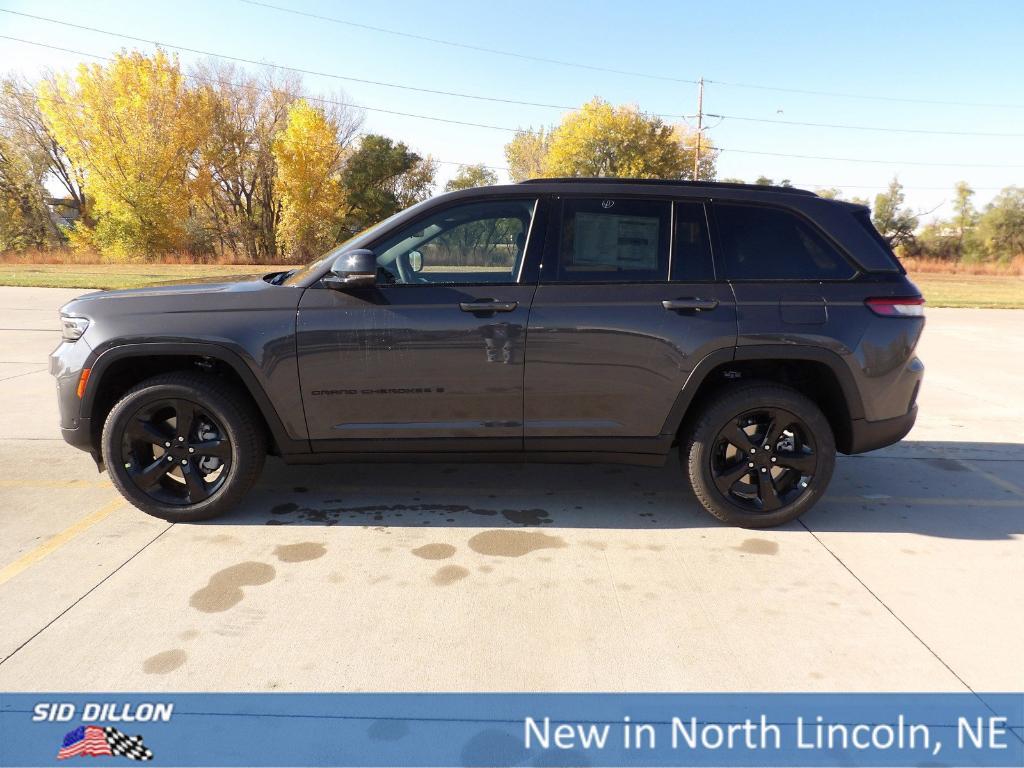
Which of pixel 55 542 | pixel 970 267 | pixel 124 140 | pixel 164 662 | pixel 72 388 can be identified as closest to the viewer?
pixel 164 662

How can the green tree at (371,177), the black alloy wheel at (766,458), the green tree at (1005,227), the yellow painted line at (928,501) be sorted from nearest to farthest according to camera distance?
1. the black alloy wheel at (766,458)
2. the yellow painted line at (928,501)
3. the green tree at (371,177)
4. the green tree at (1005,227)

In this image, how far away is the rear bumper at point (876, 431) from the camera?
12.0 feet

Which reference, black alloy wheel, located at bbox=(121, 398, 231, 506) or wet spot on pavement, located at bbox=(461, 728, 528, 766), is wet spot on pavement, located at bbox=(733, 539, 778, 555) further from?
black alloy wheel, located at bbox=(121, 398, 231, 506)

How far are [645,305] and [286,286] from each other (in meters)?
1.97

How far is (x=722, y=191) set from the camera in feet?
12.0

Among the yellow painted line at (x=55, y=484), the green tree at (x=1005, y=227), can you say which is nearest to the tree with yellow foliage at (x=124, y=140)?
the yellow painted line at (x=55, y=484)

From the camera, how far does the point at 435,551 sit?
11.1ft

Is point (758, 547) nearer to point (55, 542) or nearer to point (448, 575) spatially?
point (448, 575)

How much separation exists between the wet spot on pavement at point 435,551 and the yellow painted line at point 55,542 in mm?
1874

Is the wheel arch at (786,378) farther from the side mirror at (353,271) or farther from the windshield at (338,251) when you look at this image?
the windshield at (338,251)

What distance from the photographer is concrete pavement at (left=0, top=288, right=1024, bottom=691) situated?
246 centimetres

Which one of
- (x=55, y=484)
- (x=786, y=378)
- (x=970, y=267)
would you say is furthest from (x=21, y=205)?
(x=970, y=267)

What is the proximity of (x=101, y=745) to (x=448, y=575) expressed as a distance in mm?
1484

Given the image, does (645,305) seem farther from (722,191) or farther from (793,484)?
(793,484)
